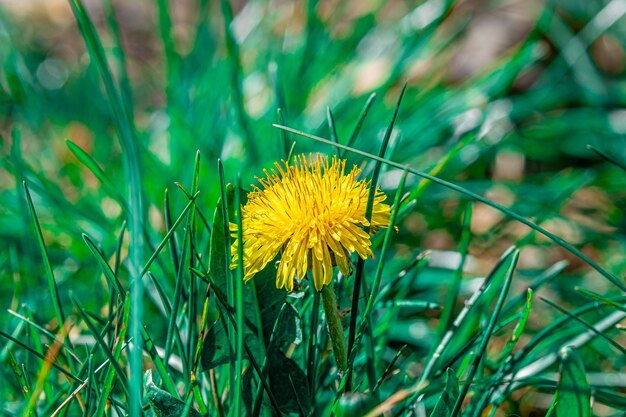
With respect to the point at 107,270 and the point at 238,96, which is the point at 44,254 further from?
the point at 238,96

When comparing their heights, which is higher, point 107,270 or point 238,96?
point 238,96

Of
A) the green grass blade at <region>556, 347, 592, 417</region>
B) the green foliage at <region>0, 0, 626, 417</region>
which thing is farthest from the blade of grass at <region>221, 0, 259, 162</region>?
the green grass blade at <region>556, 347, 592, 417</region>

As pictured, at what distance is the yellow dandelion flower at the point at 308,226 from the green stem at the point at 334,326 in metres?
0.03

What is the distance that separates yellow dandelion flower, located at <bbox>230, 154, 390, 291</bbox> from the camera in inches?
18.5

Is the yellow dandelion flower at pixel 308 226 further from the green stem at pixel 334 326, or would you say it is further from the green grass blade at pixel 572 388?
the green grass blade at pixel 572 388

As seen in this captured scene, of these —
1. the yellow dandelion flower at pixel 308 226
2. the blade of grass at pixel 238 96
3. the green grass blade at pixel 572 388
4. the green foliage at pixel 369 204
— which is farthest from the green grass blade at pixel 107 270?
the blade of grass at pixel 238 96

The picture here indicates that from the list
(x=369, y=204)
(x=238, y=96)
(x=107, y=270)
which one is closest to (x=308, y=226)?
(x=369, y=204)

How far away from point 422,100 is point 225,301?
2.95 feet

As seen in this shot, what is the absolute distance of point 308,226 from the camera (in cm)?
48

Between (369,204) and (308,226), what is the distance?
0.05 metres

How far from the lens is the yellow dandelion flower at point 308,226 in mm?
470

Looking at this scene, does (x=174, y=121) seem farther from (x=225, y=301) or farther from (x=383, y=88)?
(x=225, y=301)

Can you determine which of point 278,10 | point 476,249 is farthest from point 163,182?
point 278,10

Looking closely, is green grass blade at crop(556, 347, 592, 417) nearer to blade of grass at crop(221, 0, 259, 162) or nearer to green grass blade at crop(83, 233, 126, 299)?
green grass blade at crop(83, 233, 126, 299)
